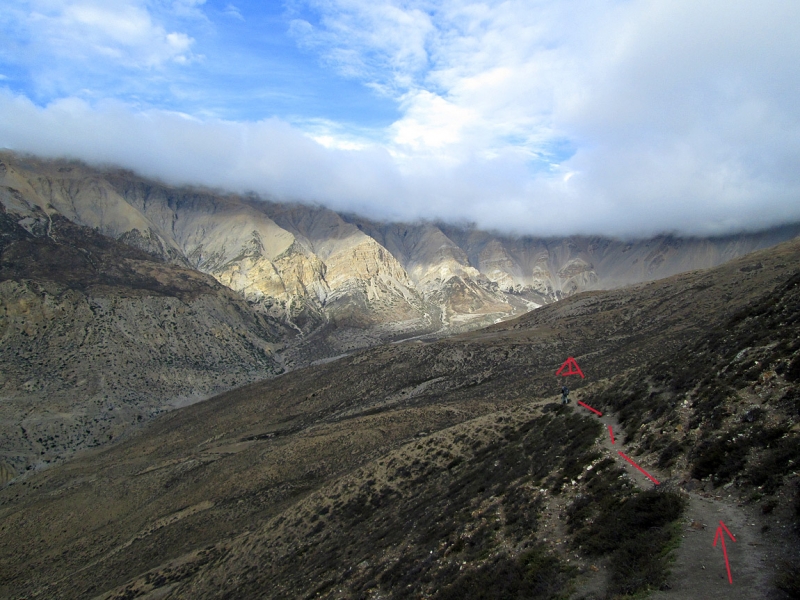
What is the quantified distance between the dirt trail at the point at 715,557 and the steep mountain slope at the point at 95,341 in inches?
3886

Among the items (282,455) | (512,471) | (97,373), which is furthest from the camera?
(97,373)

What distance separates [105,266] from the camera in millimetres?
137750

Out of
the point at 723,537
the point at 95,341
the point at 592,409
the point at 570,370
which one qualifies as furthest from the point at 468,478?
the point at 95,341

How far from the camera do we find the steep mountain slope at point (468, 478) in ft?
41.8

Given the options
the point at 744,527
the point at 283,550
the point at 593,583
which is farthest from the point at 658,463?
the point at 283,550

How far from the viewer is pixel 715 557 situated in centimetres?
1018

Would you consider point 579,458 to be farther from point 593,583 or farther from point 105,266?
point 105,266

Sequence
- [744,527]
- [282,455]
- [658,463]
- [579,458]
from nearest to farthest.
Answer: [744,527]
[658,463]
[579,458]
[282,455]

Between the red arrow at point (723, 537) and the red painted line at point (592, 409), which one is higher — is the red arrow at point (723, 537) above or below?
above

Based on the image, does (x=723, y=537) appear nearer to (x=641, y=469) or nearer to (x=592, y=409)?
(x=641, y=469)

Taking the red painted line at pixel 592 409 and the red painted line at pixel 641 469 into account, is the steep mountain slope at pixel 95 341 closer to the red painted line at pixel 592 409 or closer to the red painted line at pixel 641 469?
the red painted line at pixel 592 409

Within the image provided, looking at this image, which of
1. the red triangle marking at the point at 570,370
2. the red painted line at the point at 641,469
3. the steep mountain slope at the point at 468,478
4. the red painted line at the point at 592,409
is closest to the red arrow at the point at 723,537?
the steep mountain slope at the point at 468,478

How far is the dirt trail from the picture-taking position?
906cm

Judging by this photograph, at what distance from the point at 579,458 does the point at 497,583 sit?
8123 millimetres
